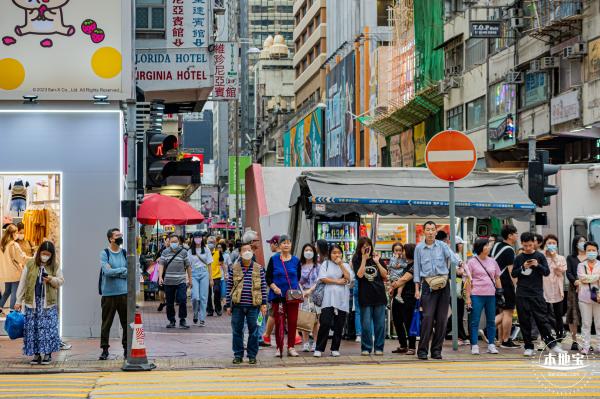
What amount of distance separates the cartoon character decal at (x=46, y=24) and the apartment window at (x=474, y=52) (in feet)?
97.3

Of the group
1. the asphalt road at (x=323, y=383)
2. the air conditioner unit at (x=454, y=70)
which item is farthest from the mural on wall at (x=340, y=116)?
the asphalt road at (x=323, y=383)

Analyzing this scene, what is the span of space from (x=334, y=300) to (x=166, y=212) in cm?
1226

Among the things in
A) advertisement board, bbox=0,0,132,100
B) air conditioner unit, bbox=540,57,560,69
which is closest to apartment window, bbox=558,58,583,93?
air conditioner unit, bbox=540,57,560,69

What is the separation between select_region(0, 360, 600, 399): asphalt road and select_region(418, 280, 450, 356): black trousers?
1029 millimetres

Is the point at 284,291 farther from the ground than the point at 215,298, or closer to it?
farther from the ground

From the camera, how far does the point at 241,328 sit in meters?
15.8

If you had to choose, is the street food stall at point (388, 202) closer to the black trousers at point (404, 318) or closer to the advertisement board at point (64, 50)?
the black trousers at point (404, 318)

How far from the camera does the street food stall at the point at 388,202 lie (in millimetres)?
20531

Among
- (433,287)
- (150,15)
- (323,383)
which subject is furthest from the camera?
(150,15)

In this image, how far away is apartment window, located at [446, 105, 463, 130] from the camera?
166 feet

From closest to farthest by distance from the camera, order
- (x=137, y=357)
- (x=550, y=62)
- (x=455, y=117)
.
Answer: (x=137, y=357), (x=550, y=62), (x=455, y=117)

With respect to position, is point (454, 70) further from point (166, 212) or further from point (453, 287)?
point (453, 287)

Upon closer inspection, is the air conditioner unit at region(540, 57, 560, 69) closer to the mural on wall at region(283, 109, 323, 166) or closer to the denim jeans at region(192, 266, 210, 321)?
the denim jeans at region(192, 266, 210, 321)

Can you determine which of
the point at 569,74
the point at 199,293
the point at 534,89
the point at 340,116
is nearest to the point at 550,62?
the point at 569,74
